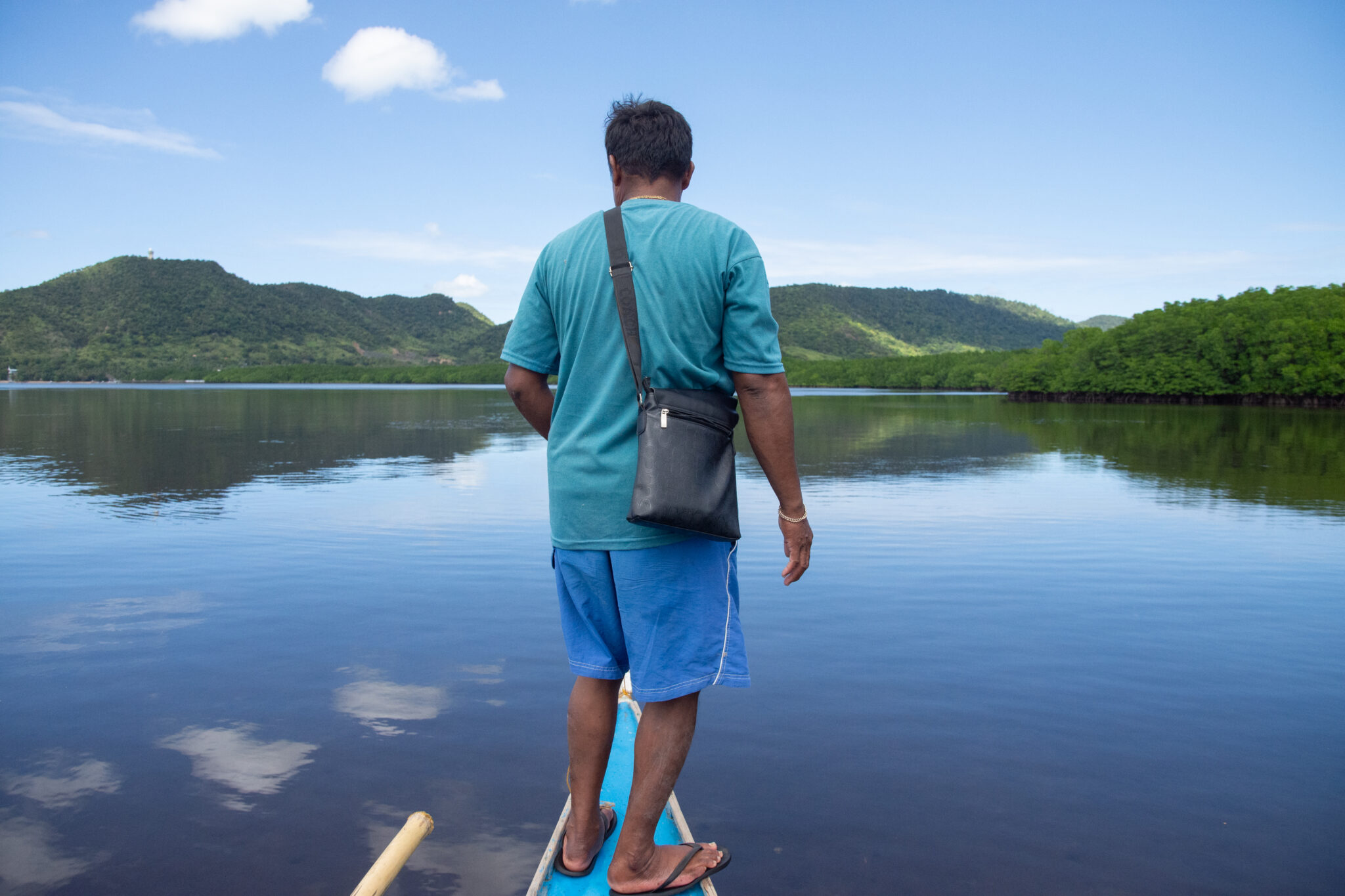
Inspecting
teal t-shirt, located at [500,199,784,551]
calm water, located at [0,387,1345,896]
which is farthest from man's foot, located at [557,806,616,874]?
teal t-shirt, located at [500,199,784,551]

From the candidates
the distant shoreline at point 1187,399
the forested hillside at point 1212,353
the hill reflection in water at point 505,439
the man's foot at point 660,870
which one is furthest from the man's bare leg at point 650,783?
the forested hillside at point 1212,353

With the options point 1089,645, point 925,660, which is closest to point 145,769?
point 925,660

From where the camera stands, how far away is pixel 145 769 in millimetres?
4102

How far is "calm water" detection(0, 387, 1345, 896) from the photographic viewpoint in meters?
3.45

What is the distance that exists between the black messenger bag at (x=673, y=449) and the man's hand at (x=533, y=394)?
44cm

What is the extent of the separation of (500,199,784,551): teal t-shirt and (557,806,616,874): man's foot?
947 mm

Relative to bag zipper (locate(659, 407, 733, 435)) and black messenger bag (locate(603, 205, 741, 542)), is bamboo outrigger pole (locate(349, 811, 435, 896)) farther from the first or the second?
bag zipper (locate(659, 407, 733, 435))

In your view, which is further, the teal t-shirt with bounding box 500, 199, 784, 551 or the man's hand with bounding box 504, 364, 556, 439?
the man's hand with bounding box 504, 364, 556, 439

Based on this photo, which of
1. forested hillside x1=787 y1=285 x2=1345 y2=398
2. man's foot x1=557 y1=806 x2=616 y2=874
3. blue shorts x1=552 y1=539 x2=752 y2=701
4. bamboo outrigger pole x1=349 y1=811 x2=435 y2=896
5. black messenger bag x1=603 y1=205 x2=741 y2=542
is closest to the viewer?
bamboo outrigger pole x1=349 y1=811 x2=435 y2=896

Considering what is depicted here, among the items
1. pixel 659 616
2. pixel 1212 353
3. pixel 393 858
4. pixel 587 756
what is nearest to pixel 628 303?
pixel 659 616

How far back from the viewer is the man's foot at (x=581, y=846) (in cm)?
292

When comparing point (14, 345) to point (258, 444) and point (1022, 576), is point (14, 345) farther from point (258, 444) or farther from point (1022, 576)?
point (1022, 576)

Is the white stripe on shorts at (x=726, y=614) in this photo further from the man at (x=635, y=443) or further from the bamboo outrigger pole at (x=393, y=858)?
the bamboo outrigger pole at (x=393, y=858)

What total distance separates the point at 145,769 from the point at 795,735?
9.86 feet
